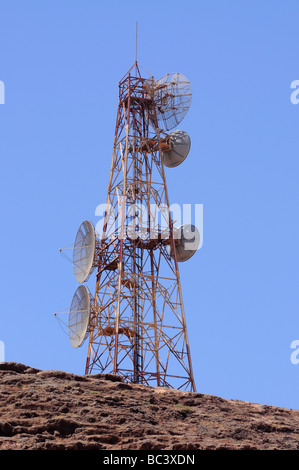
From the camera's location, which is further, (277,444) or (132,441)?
(277,444)

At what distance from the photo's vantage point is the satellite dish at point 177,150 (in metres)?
56.5

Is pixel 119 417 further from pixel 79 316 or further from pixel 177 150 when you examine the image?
pixel 177 150

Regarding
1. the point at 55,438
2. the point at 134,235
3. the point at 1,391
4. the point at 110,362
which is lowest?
the point at 55,438

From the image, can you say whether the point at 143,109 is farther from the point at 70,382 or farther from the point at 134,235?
the point at 70,382

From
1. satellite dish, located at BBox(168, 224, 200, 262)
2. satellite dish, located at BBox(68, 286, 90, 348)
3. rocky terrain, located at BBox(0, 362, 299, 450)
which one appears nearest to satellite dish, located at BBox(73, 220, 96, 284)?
satellite dish, located at BBox(68, 286, 90, 348)

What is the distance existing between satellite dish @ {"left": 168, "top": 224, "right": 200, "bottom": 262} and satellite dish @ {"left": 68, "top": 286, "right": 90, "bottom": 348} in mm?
6854

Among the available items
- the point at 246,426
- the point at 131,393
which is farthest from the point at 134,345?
the point at 246,426

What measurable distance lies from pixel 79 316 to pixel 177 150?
1285 centimetres

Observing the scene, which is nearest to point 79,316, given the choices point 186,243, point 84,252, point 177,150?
point 84,252

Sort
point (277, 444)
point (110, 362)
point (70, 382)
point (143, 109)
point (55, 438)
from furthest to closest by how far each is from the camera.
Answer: point (143, 109)
point (110, 362)
point (70, 382)
point (277, 444)
point (55, 438)

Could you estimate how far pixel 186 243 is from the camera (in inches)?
2149

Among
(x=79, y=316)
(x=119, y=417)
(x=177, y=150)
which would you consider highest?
(x=177, y=150)

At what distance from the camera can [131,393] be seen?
36719 mm

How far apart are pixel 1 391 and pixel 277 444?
10069mm
